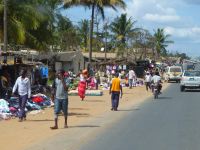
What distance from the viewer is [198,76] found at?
137ft

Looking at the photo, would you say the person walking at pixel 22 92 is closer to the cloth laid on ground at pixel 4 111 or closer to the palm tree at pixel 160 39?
the cloth laid on ground at pixel 4 111

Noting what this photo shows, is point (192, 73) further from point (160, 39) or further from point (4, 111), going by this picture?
point (160, 39)

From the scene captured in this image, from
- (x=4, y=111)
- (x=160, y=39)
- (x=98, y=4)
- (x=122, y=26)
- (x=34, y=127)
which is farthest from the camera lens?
(x=160, y=39)

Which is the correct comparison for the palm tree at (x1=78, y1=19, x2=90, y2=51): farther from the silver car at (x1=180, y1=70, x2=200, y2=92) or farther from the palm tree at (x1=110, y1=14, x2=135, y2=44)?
the silver car at (x1=180, y1=70, x2=200, y2=92)

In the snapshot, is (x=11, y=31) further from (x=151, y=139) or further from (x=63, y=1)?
(x=151, y=139)

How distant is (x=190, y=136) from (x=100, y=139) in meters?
2.38

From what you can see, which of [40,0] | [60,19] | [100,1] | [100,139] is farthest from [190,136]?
[100,1]

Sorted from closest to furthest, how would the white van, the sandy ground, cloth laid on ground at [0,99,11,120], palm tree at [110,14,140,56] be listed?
the sandy ground, cloth laid on ground at [0,99,11,120], the white van, palm tree at [110,14,140,56]

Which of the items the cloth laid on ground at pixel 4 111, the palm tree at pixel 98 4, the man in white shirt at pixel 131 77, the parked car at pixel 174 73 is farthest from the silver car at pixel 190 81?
the cloth laid on ground at pixel 4 111

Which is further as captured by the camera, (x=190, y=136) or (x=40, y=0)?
(x=40, y=0)

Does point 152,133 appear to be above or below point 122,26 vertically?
below

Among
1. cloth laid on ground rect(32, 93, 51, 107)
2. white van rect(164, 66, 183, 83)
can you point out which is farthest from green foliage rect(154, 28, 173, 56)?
cloth laid on ground rect(32, 93, 51, 107)

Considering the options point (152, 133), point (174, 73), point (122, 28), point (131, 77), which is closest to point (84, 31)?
point (122, 28)

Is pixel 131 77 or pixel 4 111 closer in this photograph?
pixel 4 111
